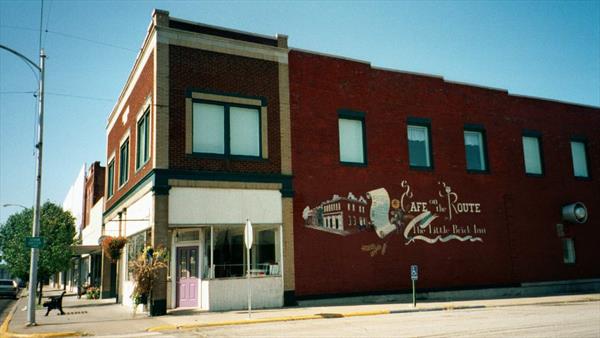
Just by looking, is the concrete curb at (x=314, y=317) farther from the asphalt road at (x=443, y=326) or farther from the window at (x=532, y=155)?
the window at (x=532, y=155)

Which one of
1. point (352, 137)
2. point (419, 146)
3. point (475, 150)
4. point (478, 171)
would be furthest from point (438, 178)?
point (352, 137)

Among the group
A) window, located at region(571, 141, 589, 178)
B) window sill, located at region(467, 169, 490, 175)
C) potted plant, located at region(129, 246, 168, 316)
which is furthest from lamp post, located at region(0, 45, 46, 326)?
window, located at region(571, 141, 589, 178)

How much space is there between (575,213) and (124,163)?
23.6 m

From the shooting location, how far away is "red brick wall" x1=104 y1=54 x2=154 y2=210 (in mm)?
21141

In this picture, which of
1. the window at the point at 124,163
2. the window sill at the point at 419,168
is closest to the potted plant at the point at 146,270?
the window at the point at 124,163

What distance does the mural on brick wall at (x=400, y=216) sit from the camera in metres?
22.2

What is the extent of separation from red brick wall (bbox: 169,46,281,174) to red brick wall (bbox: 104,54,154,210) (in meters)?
1.13

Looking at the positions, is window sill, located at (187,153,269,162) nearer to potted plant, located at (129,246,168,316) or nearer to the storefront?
the storefront

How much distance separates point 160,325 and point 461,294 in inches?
578

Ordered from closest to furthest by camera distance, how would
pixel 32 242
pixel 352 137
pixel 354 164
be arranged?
pixel 32 242
pixel 354 164
pixel 352 137

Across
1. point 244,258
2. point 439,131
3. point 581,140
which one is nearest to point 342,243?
point 244,258

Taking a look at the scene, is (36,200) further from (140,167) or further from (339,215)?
(339,215)

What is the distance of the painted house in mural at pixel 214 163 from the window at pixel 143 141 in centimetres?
14

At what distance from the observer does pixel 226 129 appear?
67.4ft
